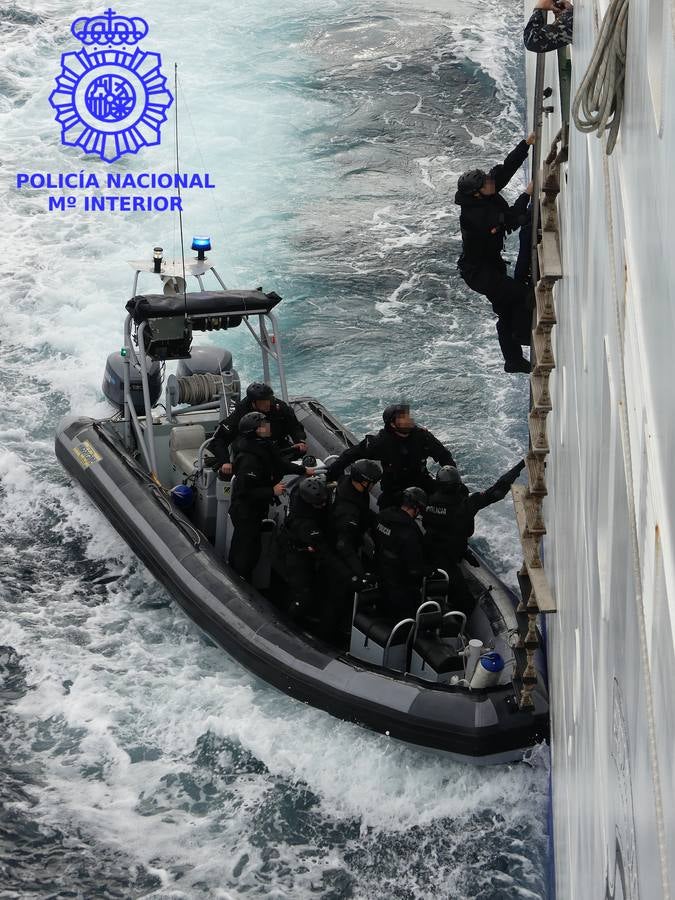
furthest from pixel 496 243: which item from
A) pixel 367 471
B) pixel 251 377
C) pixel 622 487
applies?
pixel 622 487

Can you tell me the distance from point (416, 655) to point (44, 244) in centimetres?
900

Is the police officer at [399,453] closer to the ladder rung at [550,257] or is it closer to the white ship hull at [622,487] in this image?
the ladder rung at [550,257]

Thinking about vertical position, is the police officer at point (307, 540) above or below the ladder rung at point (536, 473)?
below

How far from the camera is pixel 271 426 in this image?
7.78 meters

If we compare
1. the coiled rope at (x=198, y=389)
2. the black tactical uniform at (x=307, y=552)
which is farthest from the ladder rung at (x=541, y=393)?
the coiled rope at (x=198, y=389)

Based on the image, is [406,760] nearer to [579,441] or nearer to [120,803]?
[120,803]

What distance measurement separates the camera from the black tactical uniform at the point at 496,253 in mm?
7054

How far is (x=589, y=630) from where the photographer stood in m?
3.22

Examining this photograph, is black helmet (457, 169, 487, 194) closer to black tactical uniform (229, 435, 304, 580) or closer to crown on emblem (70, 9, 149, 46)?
black tactical uniform (229, 435, 304, 580)

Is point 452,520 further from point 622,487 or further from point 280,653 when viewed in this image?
point 622,487

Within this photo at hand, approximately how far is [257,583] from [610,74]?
547cm

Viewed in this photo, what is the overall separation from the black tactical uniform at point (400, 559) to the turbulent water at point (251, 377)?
32.0 inches

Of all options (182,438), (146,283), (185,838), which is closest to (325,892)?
(185,838)

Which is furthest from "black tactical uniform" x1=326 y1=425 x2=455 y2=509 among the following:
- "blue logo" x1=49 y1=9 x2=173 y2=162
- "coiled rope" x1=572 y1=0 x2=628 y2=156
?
"blue logo" x1=49 y1=9 x2=173 y2=162
